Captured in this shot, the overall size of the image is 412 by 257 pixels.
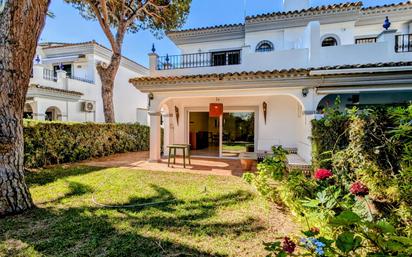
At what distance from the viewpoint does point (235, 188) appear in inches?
263

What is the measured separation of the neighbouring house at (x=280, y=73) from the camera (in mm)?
8180

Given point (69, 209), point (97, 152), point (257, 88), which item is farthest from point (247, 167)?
point (97, 152)

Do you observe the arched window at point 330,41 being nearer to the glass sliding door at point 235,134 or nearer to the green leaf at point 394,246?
the glass sliding door at point 235,134

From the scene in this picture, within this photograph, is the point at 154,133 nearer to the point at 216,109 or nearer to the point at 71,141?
the point at 216,109

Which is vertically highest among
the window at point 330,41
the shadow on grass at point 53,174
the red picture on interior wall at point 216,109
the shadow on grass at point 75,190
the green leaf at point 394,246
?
the window at point 330,41

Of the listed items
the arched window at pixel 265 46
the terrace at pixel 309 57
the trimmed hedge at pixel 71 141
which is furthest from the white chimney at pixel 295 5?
the trimmed hedge at pixel 71 141

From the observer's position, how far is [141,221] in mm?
4477

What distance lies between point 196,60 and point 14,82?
29.0ft

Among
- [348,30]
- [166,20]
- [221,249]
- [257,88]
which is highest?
[166,20]

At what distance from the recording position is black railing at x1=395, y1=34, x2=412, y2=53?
373 inches

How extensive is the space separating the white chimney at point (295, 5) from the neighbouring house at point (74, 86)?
50.6 ft

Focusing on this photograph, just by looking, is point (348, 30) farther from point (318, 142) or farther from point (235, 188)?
point (235, 188)

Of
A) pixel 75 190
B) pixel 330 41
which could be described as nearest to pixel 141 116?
pixel 75 190

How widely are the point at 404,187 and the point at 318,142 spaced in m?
3.01
